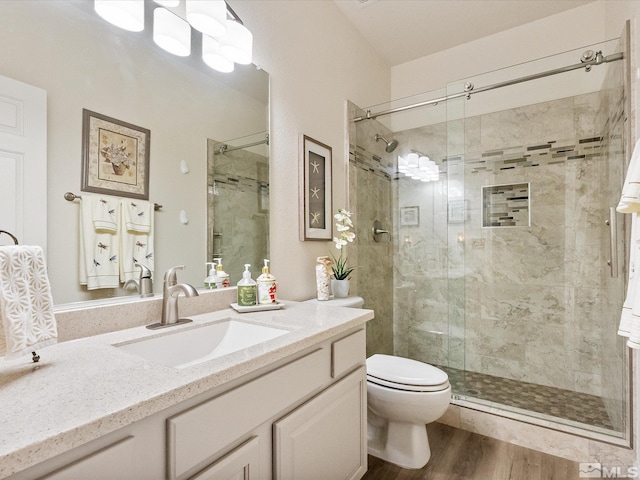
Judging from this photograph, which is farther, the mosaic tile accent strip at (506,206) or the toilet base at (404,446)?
the mosaic tile accent strip at (506,206)

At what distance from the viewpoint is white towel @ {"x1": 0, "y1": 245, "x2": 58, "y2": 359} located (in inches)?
27.0

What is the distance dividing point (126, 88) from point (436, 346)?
104 inches

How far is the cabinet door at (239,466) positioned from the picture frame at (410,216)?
228cm

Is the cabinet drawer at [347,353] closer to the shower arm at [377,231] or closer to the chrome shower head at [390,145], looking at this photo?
the shower arm at [377,231]

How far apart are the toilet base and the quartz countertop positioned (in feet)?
3.34

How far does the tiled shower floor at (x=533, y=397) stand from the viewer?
194cm

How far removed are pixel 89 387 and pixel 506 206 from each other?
2780 millimetres

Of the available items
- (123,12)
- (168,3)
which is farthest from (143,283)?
(168,3)

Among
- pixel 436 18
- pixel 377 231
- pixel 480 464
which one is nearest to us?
pixel 480 464

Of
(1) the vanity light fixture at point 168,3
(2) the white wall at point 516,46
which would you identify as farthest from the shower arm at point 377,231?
(1) the vanity light fixture at point 168,3

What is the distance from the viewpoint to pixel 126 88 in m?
1.15

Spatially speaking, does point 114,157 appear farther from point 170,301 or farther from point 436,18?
point 436,18

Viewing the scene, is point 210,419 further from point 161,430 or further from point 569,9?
point 569,9

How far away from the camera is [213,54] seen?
142cm
